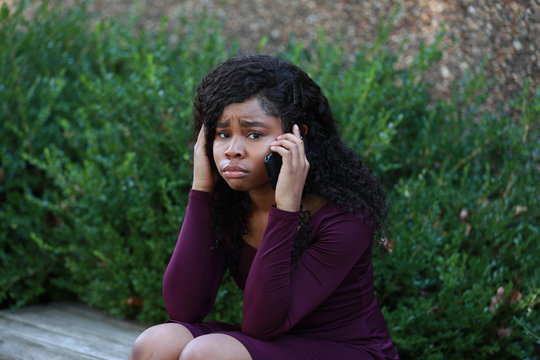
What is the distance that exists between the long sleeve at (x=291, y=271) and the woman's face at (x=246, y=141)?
0.15 meters

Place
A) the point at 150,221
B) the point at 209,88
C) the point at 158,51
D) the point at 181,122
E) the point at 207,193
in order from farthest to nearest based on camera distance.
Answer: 1. the point at 158,51
2. the point at 181,122
3. the point at 150,221
4. the point at 207,193
5. the point at 209,88

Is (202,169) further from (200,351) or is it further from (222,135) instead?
(200,351)

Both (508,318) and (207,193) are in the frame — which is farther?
(508,318)

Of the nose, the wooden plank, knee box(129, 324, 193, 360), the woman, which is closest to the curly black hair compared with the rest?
the woman

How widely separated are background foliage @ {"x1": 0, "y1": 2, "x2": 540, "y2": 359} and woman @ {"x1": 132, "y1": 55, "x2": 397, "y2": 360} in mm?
471

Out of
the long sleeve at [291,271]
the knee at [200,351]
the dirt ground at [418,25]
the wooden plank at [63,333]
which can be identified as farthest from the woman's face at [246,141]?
the dirt ground at [418,25]

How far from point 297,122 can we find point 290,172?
0.22 meters

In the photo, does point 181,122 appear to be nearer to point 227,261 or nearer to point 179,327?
point 227,261

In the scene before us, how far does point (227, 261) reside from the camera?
7.97ft

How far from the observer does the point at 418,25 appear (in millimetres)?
4582

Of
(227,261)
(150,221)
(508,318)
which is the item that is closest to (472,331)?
(508,318)

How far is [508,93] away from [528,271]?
117 cm

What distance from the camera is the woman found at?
2.02m

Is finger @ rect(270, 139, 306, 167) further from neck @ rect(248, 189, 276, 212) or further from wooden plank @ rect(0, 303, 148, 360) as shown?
wooden plank @ rect(0, 303, 148, 360)
